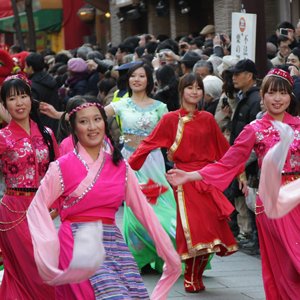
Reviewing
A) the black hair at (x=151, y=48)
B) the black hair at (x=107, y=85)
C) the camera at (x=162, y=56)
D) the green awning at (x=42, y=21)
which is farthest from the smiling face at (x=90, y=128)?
the green awning at (x=42, y=21)

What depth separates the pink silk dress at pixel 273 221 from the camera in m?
7.18

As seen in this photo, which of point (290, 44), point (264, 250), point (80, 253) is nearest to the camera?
point (80, 253)

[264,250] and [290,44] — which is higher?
[290,44]

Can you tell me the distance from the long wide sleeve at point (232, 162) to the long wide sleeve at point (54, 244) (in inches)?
61.0

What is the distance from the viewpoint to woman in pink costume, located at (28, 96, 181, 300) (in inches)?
239

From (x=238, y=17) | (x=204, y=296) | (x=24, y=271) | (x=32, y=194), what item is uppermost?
(x=238, y=17)

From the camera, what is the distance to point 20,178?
7.73m

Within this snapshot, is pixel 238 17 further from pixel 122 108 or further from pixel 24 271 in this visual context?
pixel 24 271

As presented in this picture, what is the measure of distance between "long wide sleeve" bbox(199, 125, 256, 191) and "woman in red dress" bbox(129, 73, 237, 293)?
160 cm

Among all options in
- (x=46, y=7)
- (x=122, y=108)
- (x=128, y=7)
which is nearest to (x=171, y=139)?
(x=122, y=108)

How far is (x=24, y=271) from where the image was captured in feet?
24.8

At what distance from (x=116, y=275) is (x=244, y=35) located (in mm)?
5776

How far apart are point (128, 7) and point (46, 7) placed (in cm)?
786

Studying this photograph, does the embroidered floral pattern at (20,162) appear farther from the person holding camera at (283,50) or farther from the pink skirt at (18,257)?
the person holding camera at (283,50)
